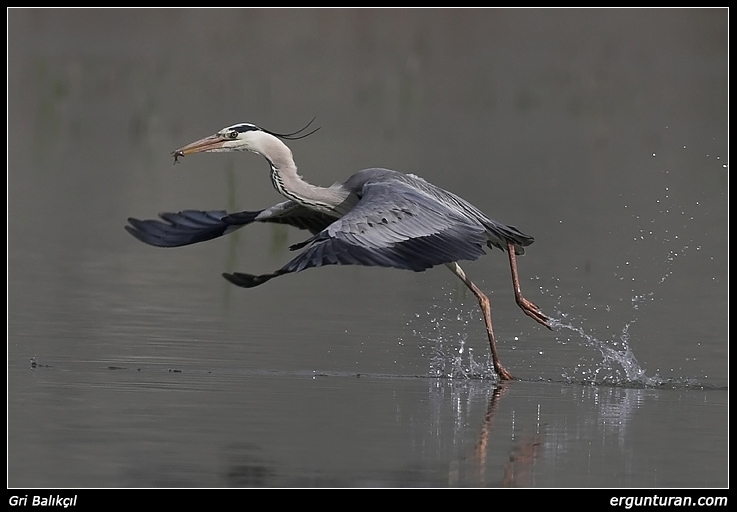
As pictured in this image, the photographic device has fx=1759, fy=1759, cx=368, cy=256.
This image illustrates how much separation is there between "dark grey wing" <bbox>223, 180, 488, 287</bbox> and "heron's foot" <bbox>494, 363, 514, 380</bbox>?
644mm

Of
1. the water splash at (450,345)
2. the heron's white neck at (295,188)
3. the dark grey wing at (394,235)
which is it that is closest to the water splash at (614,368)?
the water splash at (450,345)

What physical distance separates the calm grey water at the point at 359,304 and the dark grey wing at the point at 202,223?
1.76ft

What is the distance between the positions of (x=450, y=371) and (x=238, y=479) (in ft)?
10.3

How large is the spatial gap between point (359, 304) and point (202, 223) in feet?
4.74

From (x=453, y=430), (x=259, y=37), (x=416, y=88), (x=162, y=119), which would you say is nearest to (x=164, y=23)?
(x=259, y=37)

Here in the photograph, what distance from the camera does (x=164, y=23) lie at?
118 feet

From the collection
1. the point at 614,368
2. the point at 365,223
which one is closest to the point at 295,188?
the point at 365,223

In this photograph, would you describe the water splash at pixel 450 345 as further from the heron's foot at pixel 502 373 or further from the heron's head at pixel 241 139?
the heron's head at pixel 241 139

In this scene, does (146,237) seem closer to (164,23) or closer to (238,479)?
(238,479)

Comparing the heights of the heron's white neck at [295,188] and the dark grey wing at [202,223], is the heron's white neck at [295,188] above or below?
above

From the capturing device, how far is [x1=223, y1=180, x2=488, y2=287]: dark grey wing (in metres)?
8.70

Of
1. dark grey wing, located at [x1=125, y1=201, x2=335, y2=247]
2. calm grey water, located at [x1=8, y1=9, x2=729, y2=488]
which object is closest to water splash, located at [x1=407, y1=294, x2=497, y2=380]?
calm grey water, located at [x1=8, y1=9, x2=729, y2=488]

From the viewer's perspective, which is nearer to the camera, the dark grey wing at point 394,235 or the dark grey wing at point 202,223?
the dark grey wing at point 394,235

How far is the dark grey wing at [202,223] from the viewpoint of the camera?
10.5 m
